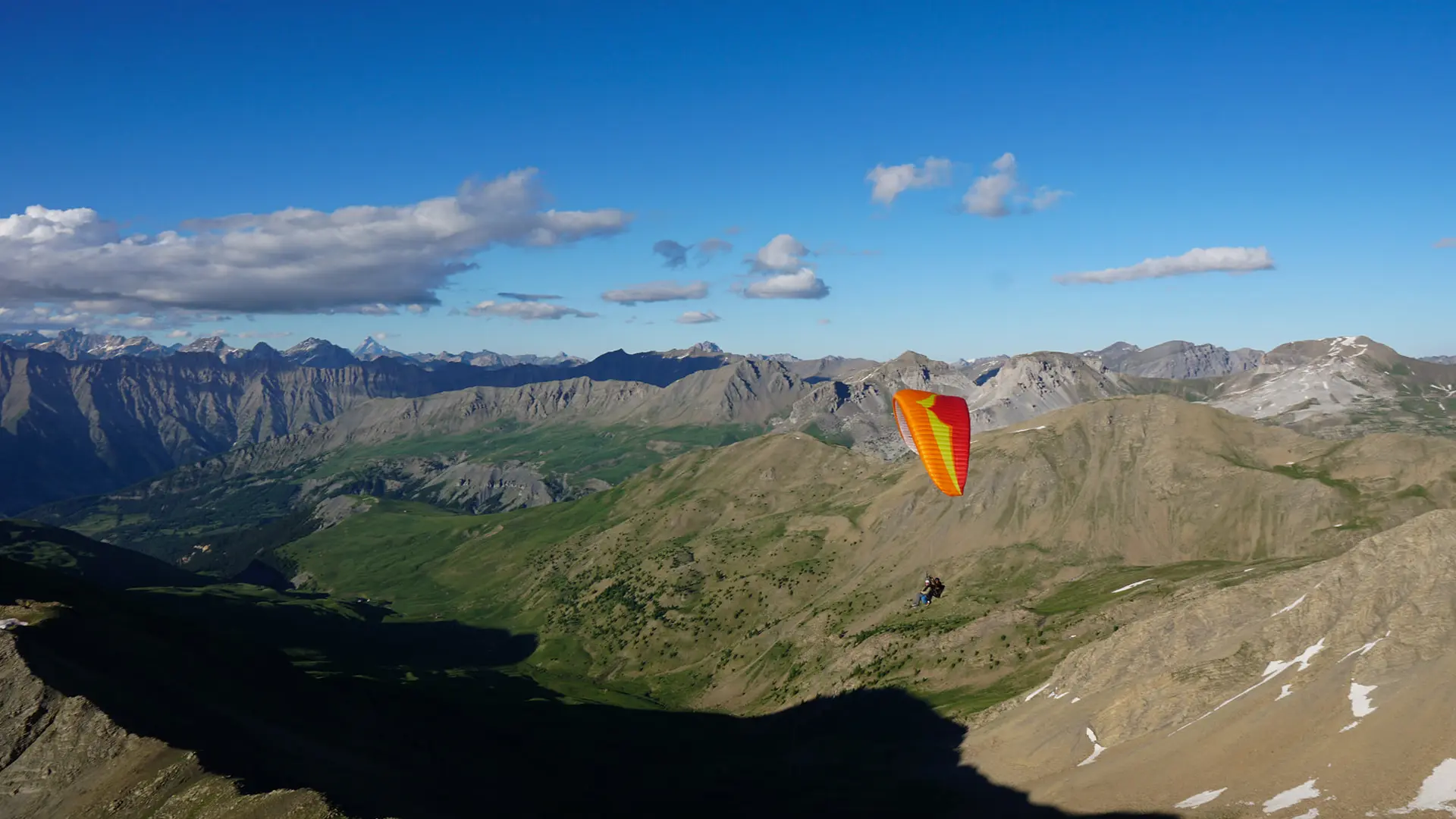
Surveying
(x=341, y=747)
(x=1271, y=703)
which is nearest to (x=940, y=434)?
(x=1271, y=703)

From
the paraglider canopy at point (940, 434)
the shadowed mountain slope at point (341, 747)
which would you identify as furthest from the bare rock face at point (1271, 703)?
the paraglider canopy at point (940, 434)

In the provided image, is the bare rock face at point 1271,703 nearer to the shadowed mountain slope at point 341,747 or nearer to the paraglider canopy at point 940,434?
the shadowed mountain slope at point 341,747

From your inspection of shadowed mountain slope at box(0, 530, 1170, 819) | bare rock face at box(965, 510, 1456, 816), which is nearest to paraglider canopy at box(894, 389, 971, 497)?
bare rock face at box(965, 510, 1456, 816)

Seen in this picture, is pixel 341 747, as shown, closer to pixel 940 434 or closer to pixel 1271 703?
pixel 940 434

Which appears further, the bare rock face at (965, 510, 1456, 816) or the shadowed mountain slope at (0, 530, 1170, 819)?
the shadowed mountain slope at (0, 530, 1170, 819)

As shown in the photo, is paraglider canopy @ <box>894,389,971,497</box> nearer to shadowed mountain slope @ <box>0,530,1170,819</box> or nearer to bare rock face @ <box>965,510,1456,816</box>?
bare rock face @ <box>965,510,1456,816</box>
